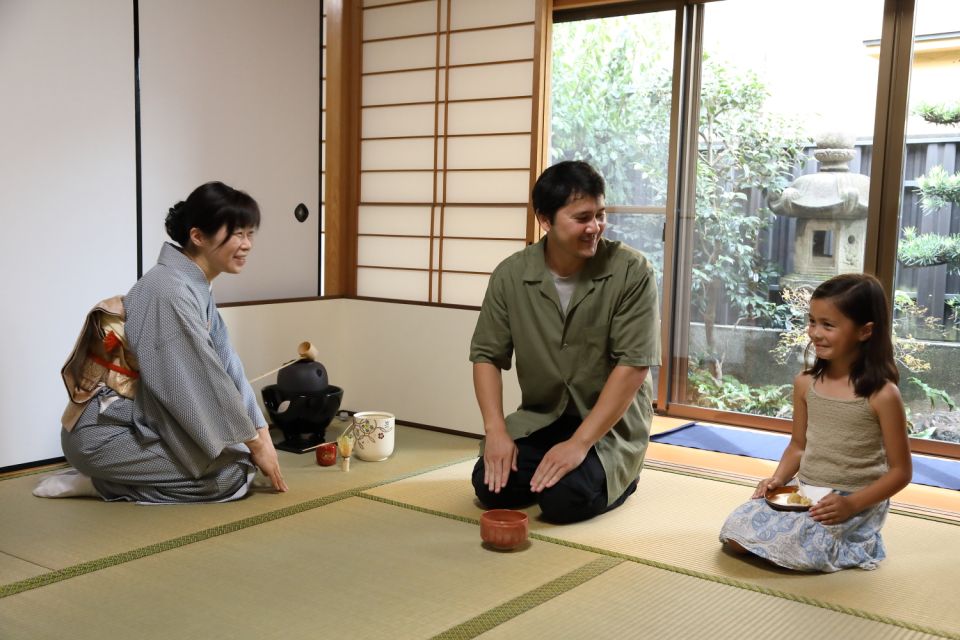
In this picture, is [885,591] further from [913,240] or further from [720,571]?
[913,240]

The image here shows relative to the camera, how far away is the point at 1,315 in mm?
3428

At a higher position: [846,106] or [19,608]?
[846,106]

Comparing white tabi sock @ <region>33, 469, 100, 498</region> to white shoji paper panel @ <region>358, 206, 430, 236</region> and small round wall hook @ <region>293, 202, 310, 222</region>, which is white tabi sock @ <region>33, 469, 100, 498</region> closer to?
small round wall hook @ <region>293, 202, 310, 222</region>

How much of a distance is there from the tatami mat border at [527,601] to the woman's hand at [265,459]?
124cm

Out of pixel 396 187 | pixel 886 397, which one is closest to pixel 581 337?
pixel 886 397

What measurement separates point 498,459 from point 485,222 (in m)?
1.72

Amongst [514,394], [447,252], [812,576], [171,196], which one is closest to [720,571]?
[812,576]

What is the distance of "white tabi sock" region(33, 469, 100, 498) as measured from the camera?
3.12 meters

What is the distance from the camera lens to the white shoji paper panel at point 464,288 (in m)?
4.50

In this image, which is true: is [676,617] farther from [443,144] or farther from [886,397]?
[443,144]

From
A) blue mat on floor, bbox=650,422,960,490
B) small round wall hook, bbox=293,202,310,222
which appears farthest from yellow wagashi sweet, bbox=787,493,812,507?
small round wall hook, bbox=293,202,310,222

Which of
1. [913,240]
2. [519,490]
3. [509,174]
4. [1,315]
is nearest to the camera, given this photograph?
[519,490]

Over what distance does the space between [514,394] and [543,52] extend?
1559 millimetres

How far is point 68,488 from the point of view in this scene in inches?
123
